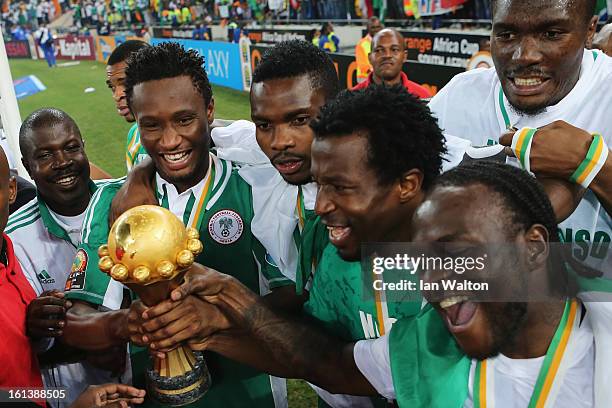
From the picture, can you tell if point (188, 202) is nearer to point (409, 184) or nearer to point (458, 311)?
point (409, 184)

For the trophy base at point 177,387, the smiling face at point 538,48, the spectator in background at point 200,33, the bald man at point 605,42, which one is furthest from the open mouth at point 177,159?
the spectator in background at point 200,33

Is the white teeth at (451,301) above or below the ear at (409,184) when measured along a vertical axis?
below

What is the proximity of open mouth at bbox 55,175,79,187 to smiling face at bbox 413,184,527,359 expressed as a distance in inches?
78.4

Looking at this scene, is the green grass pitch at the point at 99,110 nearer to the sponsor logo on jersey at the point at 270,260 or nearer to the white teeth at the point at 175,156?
the sponsor logo on jersey at the point at 270,260

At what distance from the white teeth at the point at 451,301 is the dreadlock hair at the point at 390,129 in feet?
1.40

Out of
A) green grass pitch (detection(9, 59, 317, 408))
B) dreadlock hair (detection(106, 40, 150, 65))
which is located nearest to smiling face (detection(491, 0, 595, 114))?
green grass pitch (detection(9, 59, 317, 408))

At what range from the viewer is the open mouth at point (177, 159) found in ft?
7.06

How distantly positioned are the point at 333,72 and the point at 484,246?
3.84ft

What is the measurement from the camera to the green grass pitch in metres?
9.05

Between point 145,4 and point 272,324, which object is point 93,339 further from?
point 145,4

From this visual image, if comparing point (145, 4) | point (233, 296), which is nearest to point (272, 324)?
point (233, 296)

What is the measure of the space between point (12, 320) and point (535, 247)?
5.52 feet

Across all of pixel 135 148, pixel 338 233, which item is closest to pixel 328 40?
pixel 135 148

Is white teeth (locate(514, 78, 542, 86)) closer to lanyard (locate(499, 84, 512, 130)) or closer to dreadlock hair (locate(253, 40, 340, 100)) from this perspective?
lanyard (locate(499, 84, 512, 130))
